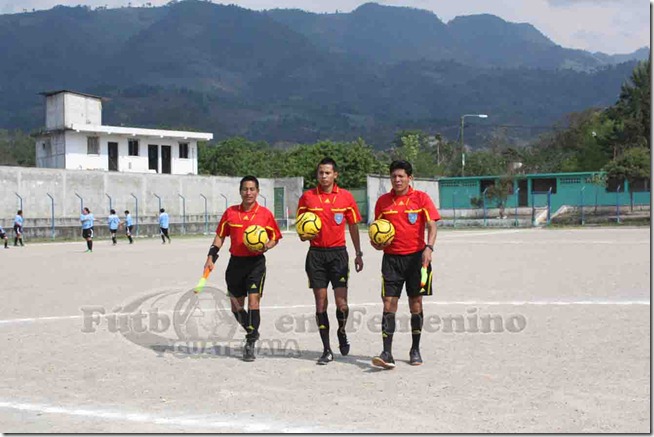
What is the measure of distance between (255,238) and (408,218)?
65.3 inches

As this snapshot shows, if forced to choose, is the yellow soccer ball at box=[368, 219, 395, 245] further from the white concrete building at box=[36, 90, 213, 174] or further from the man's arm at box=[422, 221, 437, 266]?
the white concrete building at box=[36, 90, 213, 174]

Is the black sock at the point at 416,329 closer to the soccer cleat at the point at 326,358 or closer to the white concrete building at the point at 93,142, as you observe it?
the soccer cleat at the point at 326,358

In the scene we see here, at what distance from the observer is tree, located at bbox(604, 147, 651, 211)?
5447cm

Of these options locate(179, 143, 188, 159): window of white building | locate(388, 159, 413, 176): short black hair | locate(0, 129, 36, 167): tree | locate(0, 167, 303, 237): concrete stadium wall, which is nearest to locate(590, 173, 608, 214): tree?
locate(0, 167, 303, 237): concrete stadium wall

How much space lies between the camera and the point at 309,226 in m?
8.66

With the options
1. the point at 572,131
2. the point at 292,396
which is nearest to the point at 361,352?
the point at 292,396

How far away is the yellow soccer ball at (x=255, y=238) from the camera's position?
897cm

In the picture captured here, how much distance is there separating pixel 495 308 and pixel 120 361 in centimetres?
589

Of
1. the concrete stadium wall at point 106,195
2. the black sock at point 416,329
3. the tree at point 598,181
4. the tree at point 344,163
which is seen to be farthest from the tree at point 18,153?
the black sock at point 416,329

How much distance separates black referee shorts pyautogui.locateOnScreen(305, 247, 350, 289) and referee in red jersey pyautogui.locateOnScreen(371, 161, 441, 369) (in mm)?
482

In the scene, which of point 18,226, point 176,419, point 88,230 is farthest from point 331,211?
point 18,226

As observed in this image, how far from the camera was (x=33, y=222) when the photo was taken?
44.9 m

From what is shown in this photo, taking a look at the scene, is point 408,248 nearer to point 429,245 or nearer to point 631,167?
point 429,245

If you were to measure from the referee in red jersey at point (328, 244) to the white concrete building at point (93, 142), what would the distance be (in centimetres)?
5411
